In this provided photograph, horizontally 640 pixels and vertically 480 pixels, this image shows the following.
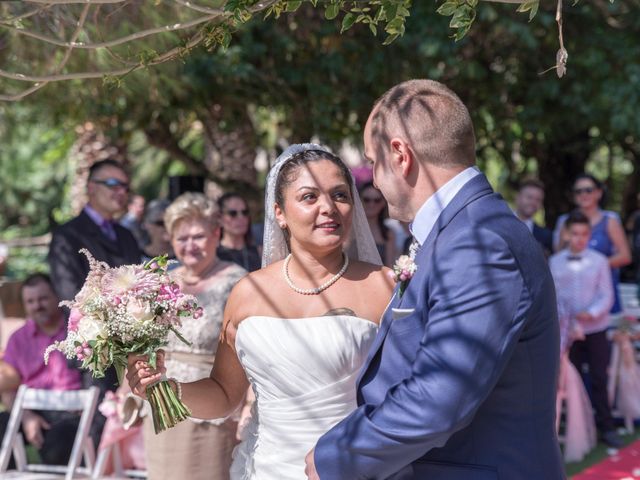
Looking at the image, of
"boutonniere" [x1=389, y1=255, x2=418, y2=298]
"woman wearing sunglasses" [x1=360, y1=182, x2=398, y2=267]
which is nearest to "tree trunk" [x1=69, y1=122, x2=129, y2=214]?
"woman wearing sunglasses" [x1=360, y1=182, x2=398, y2=267]

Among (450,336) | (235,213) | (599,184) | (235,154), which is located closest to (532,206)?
(599,184)

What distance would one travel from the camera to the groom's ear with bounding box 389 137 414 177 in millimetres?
2480

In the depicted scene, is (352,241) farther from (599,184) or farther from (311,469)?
(599,184)

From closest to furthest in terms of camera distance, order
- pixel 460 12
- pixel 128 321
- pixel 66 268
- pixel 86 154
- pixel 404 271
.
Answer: pixel 404 271, pixel 460 12, pixel 128 321, pixel 66 268, pixel 86 154

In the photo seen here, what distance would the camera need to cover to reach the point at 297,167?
386 cm

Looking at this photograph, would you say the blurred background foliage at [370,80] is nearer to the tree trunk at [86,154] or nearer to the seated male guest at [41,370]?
the seated male guest at [41,370]

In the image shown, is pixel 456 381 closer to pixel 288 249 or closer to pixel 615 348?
pixel 288 249

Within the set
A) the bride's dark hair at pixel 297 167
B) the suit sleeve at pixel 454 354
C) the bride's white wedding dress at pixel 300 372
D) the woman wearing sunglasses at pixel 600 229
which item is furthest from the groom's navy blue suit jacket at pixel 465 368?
the woman wearing sunglasses at pixel 600 229

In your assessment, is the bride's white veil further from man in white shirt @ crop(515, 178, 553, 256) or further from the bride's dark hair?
man in white shirt @ crop(515, 178, 553, 256)

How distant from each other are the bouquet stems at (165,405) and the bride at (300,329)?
91 millimetres

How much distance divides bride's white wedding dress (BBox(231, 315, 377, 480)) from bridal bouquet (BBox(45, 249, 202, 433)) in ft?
1.01

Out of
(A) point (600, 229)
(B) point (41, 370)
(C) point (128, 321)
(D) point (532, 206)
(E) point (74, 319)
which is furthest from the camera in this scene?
(D) point (532, 206)

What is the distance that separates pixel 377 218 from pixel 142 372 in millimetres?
5236

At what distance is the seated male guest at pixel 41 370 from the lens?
6.80 meters
